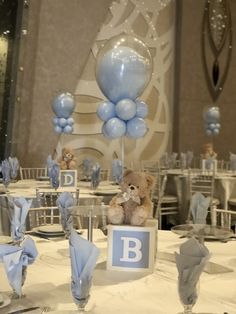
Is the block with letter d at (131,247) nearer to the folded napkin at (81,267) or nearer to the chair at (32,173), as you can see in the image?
the folded napkin at (81,267)

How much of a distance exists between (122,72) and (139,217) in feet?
4.86

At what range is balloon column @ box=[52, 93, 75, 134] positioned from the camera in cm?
670

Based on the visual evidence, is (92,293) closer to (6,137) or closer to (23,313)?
(23,313)

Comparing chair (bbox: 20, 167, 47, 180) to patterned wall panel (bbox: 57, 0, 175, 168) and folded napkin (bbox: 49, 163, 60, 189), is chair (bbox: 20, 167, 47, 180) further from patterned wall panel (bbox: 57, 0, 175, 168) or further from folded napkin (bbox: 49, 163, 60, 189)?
folded napkin (bbox: 49, 163, 60, 189)

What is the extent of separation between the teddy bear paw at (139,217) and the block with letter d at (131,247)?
1.5 inches

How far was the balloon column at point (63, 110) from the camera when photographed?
264 inches

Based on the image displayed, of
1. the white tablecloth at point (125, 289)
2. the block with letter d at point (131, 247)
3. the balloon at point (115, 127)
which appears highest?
the balloon at point (115, 127)

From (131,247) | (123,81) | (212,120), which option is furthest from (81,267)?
(212,120)

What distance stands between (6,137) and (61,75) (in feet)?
4.89

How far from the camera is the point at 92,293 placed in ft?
5.46

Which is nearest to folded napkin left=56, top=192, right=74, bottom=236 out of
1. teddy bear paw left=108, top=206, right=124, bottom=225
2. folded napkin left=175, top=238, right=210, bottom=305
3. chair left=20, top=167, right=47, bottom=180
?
teddy bear paw left=108, top=206, right=124, bottom=225

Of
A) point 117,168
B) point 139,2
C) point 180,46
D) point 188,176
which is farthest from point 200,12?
point 117,168

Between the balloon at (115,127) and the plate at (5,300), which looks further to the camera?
the balloon at (115,127)

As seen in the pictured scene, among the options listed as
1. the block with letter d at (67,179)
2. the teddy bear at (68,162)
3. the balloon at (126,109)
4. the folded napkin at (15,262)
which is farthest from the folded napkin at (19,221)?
the teddy bear at (68,162)
